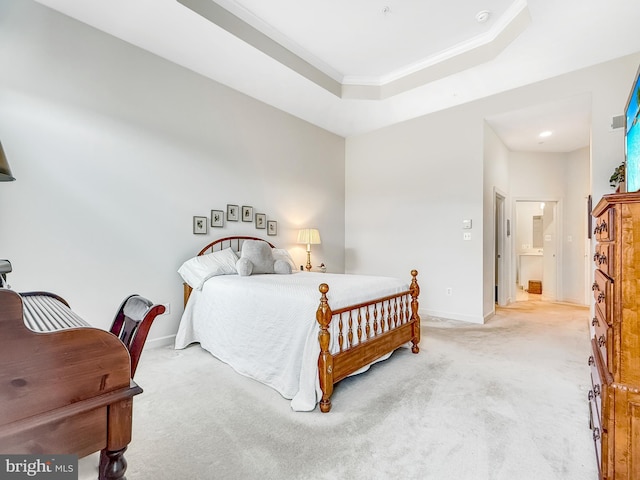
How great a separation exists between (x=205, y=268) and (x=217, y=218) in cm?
79

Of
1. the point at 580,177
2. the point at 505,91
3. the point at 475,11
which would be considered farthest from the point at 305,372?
the point at 580,177

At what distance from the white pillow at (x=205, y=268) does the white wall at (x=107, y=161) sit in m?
0.21

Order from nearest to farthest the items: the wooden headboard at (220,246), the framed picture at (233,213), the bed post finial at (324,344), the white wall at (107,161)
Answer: the bed post finial at (324,344) → the white wall at (107,161) → the wooden headboard at (220,246) → the framed picture at (233,213)

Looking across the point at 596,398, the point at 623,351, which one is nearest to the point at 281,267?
the point at 596,398

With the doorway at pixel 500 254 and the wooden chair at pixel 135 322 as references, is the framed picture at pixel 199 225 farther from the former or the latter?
the doorway at pixel 500 254

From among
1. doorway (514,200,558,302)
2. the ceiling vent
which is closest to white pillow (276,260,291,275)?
the ceiling vent

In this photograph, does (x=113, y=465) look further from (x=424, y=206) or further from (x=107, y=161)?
(x=424, y=206)

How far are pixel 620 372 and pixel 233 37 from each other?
3.77 m

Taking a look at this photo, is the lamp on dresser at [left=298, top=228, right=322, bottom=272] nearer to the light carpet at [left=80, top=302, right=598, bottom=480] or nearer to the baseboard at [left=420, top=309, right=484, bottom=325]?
the baseboard at [left=420, top=309, right=484, bottom=325]

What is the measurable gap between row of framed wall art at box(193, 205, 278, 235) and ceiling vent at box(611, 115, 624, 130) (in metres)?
4.03

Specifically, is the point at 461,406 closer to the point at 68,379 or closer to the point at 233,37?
the point at 68,379

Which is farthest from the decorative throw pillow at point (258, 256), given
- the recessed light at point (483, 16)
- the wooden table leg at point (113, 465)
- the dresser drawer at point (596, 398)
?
the recessed light at point (483, 16)

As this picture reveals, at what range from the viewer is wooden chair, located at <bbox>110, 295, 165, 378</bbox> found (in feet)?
3.51

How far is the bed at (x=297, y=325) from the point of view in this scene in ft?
7.02
